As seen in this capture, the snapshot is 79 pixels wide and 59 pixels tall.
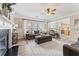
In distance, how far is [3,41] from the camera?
7.86ft

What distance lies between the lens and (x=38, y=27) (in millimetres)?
2391

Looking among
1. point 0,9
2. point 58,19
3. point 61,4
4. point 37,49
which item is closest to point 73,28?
point 58,19

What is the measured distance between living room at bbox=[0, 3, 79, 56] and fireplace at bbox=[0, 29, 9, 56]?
4 centimetres

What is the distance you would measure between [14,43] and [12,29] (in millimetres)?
342

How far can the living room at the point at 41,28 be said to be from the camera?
2338mm

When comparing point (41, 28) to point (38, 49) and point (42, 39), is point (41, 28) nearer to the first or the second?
point (42, 39)

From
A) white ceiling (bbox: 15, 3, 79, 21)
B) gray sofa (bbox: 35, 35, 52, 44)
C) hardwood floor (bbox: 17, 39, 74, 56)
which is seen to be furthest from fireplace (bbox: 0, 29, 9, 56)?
gray sofa (bbox: 35, 35, 52, 44)

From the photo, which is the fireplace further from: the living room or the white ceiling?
the white ceiling

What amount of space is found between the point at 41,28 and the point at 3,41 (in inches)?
37.6

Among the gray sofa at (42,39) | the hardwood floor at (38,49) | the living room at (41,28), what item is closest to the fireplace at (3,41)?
the living room at (41,28)

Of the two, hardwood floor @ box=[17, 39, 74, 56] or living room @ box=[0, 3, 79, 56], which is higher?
living room @ box=[0, 3, 79, 56]

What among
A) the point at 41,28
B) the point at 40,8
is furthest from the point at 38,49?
the point at 40,8

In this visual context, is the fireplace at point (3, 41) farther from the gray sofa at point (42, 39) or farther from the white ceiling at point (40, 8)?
the gray sofa at point (42, 39)

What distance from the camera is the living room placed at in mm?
2338
